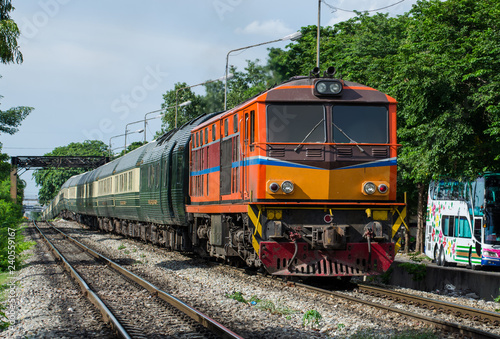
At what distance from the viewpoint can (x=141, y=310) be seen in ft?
34.3

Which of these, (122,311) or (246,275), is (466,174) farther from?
(122,311)

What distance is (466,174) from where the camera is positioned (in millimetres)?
19281

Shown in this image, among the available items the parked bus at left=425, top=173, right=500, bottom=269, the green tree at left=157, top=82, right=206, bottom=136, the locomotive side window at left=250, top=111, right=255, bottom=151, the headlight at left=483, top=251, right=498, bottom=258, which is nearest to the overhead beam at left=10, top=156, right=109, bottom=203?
the green tree at left=157, top=82, right=206, bottom=136

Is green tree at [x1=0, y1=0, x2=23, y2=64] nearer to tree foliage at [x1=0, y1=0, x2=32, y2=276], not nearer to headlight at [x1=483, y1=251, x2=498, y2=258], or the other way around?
tree foliage at [x1=0, y1=0, x2=32, y2=276]

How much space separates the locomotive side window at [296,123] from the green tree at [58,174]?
342ft

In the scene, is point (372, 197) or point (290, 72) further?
point (290, 72)

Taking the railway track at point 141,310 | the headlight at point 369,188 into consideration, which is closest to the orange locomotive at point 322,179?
the headlight at point 369,188

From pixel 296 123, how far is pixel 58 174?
11182cm

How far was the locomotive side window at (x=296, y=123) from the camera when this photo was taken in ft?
39.2

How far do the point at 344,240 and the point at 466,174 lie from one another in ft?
29.7

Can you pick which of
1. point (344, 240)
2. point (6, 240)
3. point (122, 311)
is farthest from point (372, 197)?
point (6, 240)

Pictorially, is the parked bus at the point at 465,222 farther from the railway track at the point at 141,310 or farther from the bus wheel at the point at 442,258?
the railway track at the point at 141,310

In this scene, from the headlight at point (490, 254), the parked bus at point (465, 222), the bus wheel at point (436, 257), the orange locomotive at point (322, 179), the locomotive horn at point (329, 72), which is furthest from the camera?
the bus wheel at point (436, 257)

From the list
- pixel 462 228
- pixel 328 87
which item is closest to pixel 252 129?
pixel 328 87
